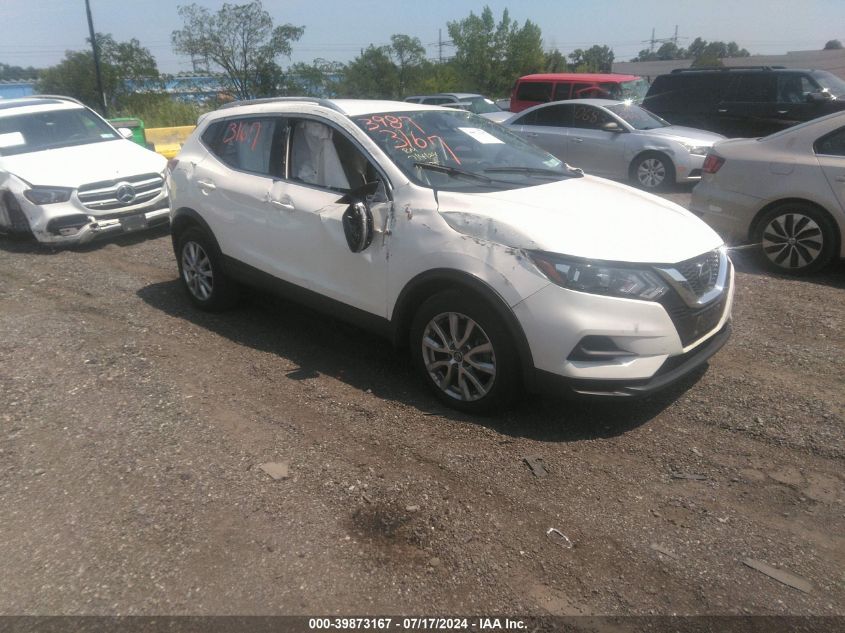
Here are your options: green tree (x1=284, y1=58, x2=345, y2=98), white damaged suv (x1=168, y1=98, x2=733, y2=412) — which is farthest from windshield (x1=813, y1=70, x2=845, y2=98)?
green tree (x1=284, y1=58, x2=345, y2=98)

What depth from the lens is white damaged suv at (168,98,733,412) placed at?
3.43 meters

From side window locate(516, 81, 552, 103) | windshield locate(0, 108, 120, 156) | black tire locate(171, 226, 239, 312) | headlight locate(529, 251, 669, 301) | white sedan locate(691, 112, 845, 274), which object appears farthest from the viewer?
side window locate(516, 81, 552, 103)

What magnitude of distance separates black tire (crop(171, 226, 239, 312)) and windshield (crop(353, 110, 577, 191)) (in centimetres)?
185

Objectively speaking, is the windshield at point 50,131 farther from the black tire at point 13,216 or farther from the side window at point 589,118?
the side window at point 589,118

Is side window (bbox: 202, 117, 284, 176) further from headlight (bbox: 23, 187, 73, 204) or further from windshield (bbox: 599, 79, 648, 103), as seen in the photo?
windshield (bbox: 599, 79, 648, 103)

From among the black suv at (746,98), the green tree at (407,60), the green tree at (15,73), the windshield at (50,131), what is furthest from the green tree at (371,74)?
the green tree at (15,73)

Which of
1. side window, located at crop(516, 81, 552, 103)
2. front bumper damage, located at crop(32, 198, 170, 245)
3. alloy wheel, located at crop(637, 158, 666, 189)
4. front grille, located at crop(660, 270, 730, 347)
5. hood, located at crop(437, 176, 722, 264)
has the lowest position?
front bumper damage, located at crop(32, 198, 170, 245)

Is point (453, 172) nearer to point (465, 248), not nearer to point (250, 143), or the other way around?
point (465, 248)

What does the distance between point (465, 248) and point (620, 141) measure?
337 inches

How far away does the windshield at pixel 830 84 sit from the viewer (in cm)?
1208

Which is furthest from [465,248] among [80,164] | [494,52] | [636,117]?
[494,52]

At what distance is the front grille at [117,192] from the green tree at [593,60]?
147 feet

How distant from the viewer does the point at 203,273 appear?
18.6ft

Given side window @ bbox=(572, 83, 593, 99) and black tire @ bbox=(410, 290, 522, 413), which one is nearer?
black tire @ bbox=(410, 290, 522, 413)
